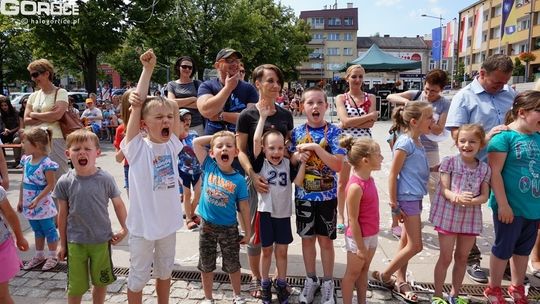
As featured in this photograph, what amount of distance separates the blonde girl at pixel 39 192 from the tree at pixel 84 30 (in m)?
16.3

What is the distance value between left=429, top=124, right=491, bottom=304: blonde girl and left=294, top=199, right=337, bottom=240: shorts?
2.85ft

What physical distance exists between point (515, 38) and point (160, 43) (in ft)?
149

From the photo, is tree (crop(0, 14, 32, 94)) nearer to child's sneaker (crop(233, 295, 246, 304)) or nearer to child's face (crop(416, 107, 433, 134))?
child's sneaker (crop(233, 295, 246, 304))

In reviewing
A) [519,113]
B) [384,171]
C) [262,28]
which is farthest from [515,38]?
[519,113]

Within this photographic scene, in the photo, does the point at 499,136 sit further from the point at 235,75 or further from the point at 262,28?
the point at 262,28

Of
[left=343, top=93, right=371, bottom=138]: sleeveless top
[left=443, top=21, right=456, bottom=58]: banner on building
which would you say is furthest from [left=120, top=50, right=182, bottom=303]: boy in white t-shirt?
[left=443, top=21, right=456, bottom=58]: banner on building

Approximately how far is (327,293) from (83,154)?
219 cm

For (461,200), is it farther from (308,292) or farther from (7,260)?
(7,260)

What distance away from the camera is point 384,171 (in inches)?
331

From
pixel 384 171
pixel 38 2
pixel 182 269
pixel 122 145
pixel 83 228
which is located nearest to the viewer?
pixel 122 145

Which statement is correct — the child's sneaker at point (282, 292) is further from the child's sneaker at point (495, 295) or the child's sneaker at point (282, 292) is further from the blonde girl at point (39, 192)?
the blonde girl at point (39, 192)

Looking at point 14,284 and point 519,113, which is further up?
point 519,113

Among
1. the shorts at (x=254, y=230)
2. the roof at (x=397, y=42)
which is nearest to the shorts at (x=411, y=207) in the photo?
the shorts at (x=254, y=230)

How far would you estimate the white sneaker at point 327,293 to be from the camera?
3201 millimetres
